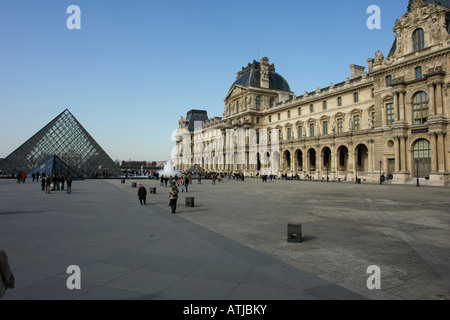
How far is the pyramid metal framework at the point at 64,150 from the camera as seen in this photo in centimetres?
5475

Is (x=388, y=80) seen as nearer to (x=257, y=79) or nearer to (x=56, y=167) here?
(x=257, y=79)

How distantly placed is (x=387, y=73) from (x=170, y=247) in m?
41.9

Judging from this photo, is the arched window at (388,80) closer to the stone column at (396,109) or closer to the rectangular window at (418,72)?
the stone column at (396,109)

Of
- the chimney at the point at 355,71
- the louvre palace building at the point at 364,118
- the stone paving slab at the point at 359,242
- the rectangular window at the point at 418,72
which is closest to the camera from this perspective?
the stone paving slab at the point at 359,242

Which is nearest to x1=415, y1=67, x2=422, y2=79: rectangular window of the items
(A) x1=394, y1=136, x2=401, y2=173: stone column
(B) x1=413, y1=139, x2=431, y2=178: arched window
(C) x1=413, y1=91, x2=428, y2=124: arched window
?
(C) x1=413, y1=91, x2=428, y2=124: arched window

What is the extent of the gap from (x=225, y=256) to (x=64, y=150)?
200 ft

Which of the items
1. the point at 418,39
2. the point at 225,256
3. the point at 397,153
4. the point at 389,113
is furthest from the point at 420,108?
the point at 225,256

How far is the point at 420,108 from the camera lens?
3547 centimetres

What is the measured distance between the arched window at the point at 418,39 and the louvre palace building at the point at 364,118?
12cm

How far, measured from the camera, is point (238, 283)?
16.7 feet

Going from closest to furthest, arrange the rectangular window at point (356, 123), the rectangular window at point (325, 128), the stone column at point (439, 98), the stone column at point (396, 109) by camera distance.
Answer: the stone column at point (439, 98) < the stone column at point (396, 109) < the rectangular window at point (356, 123) < the rectangular window at point (325, 128)

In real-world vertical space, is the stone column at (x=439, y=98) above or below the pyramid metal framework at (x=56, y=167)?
above

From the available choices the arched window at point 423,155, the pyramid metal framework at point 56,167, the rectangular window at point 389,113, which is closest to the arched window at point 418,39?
the rectangular window at point 389,113
